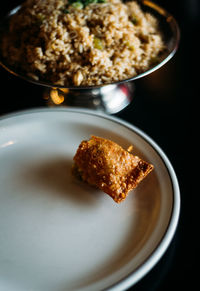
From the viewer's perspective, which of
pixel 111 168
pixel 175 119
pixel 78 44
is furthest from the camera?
pixel 175 119

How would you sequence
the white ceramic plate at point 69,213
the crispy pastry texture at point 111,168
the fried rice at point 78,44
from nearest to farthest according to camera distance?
the white ceramic plate at point 69,213, the crispy pastry texture at point 111,168, the fried rice at point 78,44

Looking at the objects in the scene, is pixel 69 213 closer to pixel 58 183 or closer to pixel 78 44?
pixel 58 183

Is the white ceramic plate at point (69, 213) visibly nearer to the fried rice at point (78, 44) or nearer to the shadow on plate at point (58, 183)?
the shadow on plate at point (58, 183)

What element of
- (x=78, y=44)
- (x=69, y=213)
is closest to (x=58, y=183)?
(x=69, y=213)

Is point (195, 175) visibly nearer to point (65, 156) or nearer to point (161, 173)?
point (161, 173)

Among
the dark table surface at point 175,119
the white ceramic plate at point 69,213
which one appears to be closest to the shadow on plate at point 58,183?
the white ceramic plate at point 69,213

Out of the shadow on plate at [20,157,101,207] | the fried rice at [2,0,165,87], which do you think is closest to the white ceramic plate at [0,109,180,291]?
the shadow on plate at [20,157,101,207]
